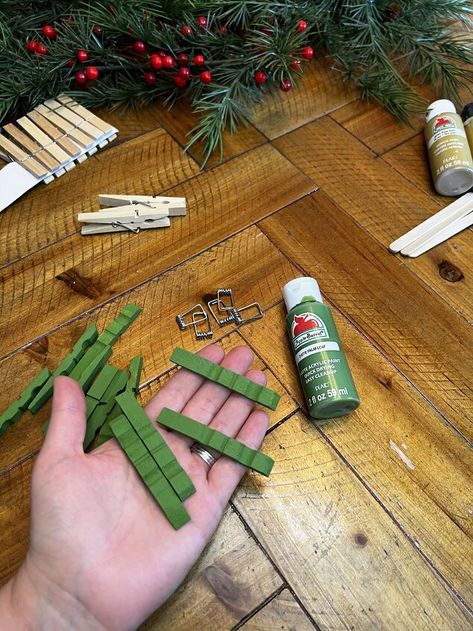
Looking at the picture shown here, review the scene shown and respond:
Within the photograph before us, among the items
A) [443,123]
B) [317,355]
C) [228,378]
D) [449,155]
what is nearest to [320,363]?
[317,355]

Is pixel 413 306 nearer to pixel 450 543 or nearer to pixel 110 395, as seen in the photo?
pixel 450 543

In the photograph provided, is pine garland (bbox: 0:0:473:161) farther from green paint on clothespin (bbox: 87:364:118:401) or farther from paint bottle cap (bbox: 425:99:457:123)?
green paint on clothespin (bbox: 87:364:118:401)

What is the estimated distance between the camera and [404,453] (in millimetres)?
1056

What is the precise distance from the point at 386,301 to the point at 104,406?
68 cm

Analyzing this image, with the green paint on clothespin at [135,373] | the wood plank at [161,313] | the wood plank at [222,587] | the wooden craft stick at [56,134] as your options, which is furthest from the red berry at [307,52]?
the wood plank at [222,587]

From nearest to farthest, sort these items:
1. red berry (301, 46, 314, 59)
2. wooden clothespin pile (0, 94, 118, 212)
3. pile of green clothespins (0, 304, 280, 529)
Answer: pile of green clothespins (0, 304, 280, 529), wooden clothespin pile (0, 94, 118, 212), red berry (301, 46, 314, 59)

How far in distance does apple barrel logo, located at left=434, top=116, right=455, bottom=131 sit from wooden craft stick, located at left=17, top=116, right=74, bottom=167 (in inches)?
39.4

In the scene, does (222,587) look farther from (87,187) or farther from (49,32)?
(49,32)

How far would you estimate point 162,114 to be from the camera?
1.57m

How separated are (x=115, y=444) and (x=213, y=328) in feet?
1.18

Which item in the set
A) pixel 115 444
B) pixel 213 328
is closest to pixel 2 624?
pixel 115 444

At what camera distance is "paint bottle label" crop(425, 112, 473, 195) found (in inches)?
52.7

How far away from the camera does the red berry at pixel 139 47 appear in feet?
4.76

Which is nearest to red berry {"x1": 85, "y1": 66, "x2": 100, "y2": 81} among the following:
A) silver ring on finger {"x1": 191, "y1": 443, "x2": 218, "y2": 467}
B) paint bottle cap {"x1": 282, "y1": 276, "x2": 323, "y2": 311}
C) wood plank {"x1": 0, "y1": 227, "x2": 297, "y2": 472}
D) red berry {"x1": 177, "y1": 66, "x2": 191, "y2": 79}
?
red berry {"x1": 177, "y1": 66, "x2": 191, "y2": 79}
